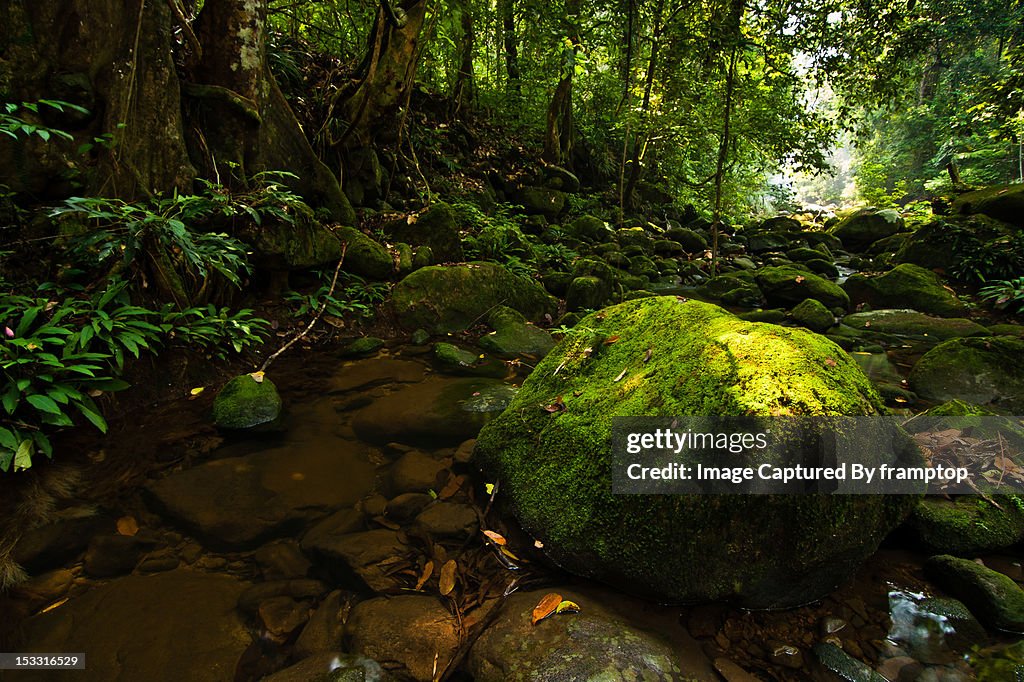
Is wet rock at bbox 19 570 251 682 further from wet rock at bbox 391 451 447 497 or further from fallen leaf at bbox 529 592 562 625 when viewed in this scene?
fallen leaf at bbox 529 592 562 625

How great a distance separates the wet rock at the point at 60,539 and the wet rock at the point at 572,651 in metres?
2.36

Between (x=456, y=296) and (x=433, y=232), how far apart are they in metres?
1.68

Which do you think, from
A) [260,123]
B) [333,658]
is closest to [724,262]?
[260,123]

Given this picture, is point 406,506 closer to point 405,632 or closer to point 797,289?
point 405,632

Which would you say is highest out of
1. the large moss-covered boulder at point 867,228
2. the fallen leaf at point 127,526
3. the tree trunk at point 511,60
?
the tree trunk at point 511,60

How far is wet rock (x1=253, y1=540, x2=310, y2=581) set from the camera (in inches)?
101

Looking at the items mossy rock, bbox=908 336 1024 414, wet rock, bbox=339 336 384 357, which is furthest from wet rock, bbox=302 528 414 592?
mossy rock, bbox=908 336 1024 414

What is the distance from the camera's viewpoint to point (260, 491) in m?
3.15

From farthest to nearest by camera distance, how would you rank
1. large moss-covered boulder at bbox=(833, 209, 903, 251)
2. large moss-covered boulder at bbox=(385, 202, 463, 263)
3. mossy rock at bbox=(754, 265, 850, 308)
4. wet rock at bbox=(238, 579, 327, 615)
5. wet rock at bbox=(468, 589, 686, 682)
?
1. large moss-covered boulder at bbox=(833, 209, 903, 251)
2. mossy rock at bbox=(754, 265, 850, 308)
3. large moss-covered boulder at bbox=(385, 202, 463, 263)
4. wet rock at bbox=(238, 579, 327, 615)
5. wet rock at bbox=(468, 589, 686, 682)

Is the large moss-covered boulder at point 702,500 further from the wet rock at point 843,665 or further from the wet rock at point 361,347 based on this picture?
the wet rock at point 361,347

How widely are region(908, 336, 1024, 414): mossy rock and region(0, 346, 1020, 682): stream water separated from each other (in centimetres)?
247

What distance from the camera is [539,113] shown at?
1534cm

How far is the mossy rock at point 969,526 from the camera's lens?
2.49 m

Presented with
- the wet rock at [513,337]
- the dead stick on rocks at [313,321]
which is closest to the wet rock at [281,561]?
the dead stick on rocks at [313,321]
